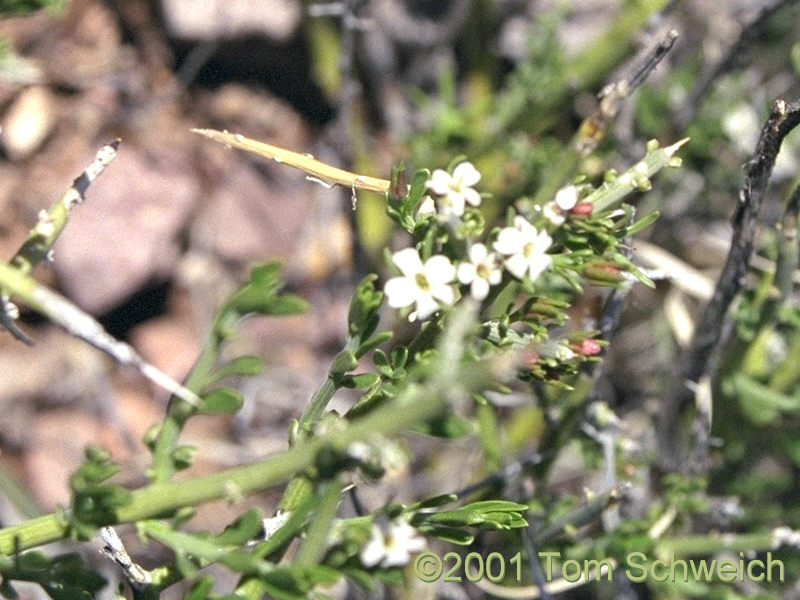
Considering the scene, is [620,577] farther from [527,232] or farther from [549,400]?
[527,232]

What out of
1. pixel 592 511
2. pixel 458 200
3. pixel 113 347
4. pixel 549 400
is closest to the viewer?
pixel 113 347

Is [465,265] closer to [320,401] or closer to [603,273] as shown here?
[603,273]

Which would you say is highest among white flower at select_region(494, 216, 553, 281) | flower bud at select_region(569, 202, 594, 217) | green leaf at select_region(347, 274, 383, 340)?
flower bud at select_region(569, 202, 594, 217)

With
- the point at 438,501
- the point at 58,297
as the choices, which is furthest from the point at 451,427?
the point at 58,297

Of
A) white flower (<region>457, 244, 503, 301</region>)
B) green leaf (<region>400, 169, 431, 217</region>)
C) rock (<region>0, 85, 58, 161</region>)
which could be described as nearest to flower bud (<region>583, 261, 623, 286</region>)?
white flower (<region>457, 244, 503, 301</region>)

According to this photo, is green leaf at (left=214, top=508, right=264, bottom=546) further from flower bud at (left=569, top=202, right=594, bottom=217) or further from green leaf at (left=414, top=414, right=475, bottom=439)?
flower bud at (left=569, top=202, right=594, bottom=217)

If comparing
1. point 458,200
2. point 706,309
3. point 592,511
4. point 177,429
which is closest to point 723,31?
point 706,309
